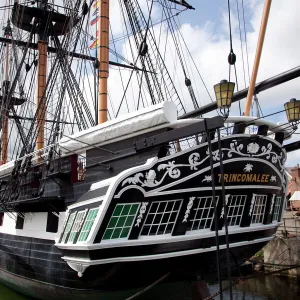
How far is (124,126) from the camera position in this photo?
6.52 metres

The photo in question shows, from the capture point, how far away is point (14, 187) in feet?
32.1

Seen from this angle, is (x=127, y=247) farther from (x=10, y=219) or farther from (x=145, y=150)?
(x=10, y=219)

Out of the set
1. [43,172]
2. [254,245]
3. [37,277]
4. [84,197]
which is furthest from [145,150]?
[37,277]

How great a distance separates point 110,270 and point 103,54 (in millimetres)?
5747

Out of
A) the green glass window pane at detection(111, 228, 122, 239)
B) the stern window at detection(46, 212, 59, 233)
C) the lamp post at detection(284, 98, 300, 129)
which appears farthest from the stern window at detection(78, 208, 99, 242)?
the lamp post at detection(284, 98, 300, 129)

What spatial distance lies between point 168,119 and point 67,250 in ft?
8.87

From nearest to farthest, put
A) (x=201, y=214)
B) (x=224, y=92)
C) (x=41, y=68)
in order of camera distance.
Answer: (x=224, y=92) < (x=201, y=214) < (x=41, y=68)

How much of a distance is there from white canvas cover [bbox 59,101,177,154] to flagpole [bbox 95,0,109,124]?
197cm

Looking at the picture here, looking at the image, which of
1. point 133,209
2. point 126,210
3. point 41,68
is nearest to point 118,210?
point 126,210

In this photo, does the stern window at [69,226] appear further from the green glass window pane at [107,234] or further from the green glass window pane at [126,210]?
the green glass window pane at [126,210]

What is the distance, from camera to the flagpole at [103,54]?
30.9 feet

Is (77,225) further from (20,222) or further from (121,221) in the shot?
(20,222)

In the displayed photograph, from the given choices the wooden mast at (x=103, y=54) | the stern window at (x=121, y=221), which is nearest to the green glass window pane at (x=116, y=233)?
the stern window at (x=121, y=221)

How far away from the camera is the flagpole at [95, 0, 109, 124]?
9.41 metres
